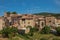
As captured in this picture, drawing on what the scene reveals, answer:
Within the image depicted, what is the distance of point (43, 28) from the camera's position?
40.0 meters

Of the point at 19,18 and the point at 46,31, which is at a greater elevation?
the point at 19,18

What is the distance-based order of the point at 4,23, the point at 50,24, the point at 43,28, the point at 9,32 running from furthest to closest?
the point at 4,23, the point at 50,24, the point at 43,28, the point at 9,32

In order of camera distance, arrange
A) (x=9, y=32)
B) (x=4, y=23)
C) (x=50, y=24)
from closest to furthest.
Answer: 1. (x=9, y=32)
2. (x=50, y=24)
3. (x=4, y=23)

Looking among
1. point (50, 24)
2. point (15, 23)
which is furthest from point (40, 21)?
point (15, 23)

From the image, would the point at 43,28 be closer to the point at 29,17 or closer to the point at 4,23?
the point at 29,17

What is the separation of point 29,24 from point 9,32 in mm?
8349

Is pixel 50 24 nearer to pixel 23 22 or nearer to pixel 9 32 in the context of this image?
pixel 23 22

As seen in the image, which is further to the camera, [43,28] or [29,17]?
[29,17]

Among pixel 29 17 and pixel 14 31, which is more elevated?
pixel 29 17

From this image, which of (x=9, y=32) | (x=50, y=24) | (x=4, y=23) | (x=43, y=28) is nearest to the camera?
(x=9, y=32)

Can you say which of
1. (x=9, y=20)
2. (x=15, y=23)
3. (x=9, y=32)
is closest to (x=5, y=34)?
(x=9, y=32)

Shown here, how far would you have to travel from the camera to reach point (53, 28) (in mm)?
42031

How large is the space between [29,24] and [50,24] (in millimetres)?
4596

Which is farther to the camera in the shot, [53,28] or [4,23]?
[4,23]
